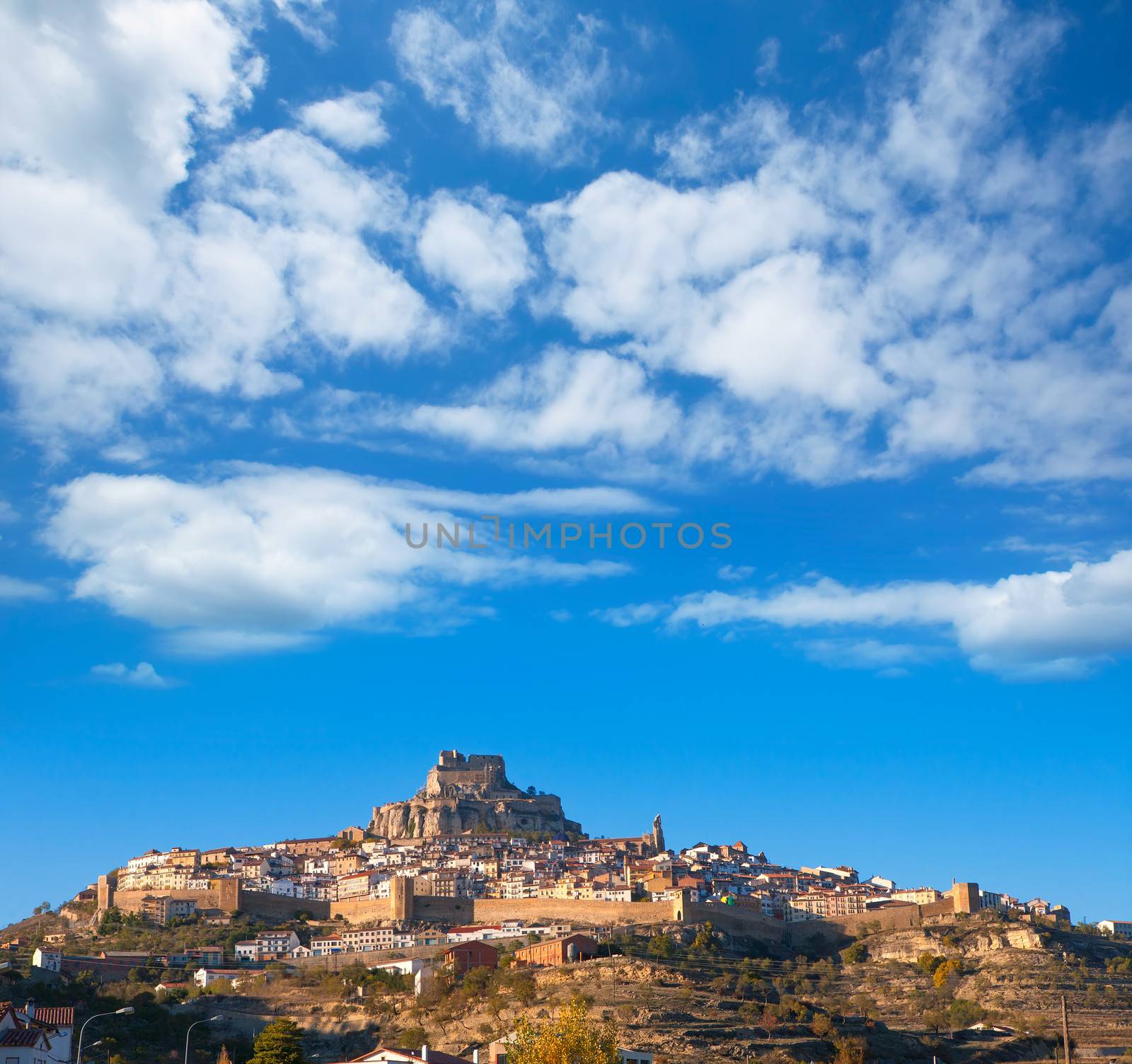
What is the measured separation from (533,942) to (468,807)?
4067 cm

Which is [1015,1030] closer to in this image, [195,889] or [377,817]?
[195,889]

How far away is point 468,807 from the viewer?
123m

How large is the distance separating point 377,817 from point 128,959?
1857 inches

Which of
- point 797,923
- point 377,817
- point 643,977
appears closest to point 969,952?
point 797,923

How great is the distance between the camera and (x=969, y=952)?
83.6 metres

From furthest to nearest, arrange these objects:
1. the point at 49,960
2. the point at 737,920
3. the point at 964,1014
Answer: the point at 737,920 < the point at 49,960 < the point at 964,1014

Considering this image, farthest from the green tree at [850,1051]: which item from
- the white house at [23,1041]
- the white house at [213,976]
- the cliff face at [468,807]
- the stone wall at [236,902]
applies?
the cliff face at [468,807]

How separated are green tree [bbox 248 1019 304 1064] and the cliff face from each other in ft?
237

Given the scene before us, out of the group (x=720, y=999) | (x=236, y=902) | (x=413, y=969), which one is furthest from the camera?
(x=236, y=902)

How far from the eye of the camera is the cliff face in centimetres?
12162

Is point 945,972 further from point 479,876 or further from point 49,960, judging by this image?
point 49,960

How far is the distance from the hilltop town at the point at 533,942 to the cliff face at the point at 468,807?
284mm

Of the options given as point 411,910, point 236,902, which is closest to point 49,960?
point 236,902

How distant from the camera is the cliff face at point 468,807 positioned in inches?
4788
